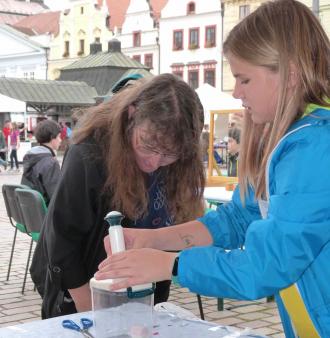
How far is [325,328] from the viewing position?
4.74 ft

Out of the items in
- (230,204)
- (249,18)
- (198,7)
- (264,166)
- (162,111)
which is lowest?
(230,204)

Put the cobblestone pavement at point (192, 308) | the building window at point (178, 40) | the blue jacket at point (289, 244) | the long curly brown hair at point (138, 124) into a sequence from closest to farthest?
1. the blue jacket at point (289, 244)
2. the long curly brown hair at point (138, 124)
3. the cobblestone pavement at point (192, 308)
4. the building window at point (178, 40)

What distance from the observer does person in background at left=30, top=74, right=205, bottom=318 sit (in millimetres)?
2113

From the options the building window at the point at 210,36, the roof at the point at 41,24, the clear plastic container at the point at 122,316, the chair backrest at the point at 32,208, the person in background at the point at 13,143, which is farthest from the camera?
the roof at the point at 41,24

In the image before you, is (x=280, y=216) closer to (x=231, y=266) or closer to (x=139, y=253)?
(x=231, y=266)

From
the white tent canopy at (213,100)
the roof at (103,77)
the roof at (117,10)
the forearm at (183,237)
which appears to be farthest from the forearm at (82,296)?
the roof at (117,10)

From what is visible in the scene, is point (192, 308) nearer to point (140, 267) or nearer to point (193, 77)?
point (140, 267)

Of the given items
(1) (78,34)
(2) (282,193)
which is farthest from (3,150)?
(1) (78,34)

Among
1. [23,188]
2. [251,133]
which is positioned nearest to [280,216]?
[251,133]

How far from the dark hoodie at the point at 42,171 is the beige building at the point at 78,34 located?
4479cm

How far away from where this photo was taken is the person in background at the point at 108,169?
211 cm

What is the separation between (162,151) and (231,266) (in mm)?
819

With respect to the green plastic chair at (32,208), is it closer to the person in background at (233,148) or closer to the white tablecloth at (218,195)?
the white tablecloth at (218,195)

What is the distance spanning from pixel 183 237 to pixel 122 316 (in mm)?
306
